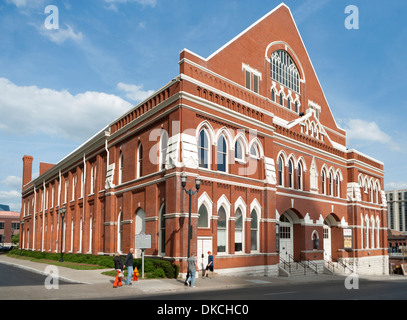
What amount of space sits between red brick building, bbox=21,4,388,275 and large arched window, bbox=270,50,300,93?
0.57 feet

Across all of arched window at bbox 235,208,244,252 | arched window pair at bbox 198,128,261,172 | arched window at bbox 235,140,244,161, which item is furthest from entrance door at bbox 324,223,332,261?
arched window at bbox 235,140,244,161

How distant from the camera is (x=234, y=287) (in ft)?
67.4

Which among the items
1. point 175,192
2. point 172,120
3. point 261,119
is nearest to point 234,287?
point 175,192

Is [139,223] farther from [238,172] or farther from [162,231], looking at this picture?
[238,172]

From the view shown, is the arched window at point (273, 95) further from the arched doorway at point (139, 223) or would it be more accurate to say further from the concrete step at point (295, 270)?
the arched doorway at point (139, 223)

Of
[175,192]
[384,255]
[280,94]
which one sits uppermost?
[280,94]

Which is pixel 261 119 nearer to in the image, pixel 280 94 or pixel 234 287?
pixel 280 94

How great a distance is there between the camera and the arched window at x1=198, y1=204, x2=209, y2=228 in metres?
23.8

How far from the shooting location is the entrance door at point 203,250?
2309cm

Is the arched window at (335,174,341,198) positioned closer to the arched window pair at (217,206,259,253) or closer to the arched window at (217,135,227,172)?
the arched window pair at (217,206,259,253)

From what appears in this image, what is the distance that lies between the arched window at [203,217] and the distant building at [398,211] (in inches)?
6008

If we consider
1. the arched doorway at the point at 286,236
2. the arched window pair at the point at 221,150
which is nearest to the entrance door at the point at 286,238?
the arched doorway at the point at 286,236
